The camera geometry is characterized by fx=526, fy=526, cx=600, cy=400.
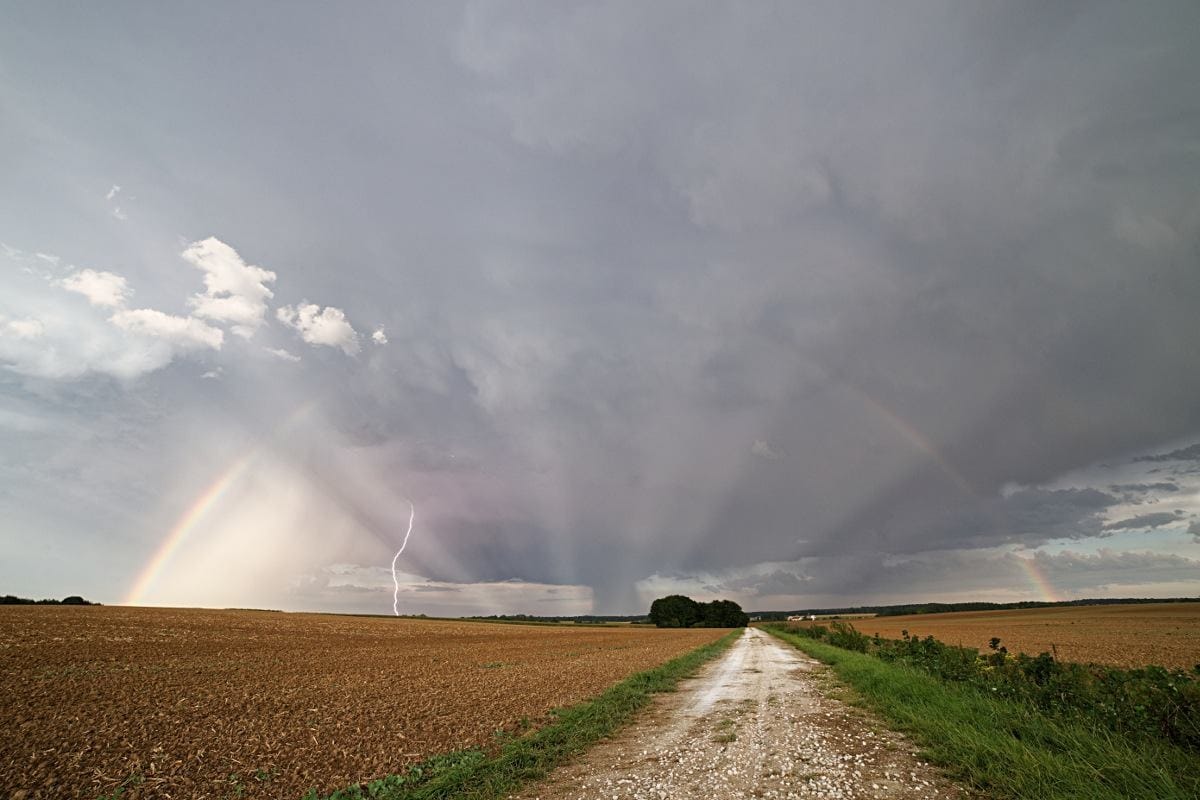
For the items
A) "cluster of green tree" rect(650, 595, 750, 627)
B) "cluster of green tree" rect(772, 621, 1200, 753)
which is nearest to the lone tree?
"cluster of green tree" rect(650, 595, 750, 627)

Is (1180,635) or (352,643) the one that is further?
(1180,635)

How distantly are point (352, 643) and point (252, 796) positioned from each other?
3944 cm

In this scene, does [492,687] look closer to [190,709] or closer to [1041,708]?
[190,709]

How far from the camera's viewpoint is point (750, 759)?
9.77 m

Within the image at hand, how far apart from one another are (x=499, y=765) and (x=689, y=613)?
16036cm

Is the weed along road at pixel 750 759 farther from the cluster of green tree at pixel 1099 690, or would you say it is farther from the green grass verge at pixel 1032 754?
the cluster of green tree at pixel 1099 690

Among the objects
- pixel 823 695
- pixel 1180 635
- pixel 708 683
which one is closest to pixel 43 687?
pixel 708 683

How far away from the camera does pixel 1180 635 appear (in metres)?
54.4

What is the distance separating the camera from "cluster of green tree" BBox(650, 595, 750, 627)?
15700 centimetres

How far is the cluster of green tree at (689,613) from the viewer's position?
157 metres

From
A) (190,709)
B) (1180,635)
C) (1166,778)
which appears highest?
(1166,778)

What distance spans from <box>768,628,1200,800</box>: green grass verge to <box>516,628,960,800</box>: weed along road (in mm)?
616

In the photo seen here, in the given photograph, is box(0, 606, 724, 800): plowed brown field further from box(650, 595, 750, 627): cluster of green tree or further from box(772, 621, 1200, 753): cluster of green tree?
box(650, 595, 750, 627): cluster of green tree

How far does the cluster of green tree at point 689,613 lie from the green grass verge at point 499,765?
154 metres
